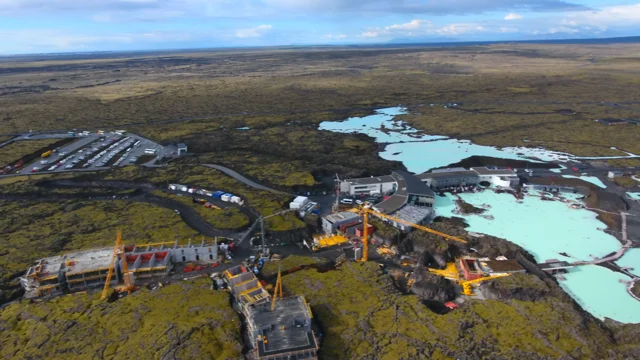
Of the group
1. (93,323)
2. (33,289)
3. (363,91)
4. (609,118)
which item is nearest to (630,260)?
(93,323)

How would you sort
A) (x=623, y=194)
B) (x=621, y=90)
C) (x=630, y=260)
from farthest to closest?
1. (x=621, y=90)
2. (x=623, y=194)
3. (x=630, y=260)

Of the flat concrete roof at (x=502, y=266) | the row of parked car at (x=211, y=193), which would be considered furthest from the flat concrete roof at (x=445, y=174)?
the row of parked car at (x=211, y=193)

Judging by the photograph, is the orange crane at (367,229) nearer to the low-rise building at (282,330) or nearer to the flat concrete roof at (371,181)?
the flat concrete roof at (371,181)

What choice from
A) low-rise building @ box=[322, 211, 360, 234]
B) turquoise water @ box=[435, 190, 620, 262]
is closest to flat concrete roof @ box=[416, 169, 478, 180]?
turquoise water @ box=[435, 190, 620, 262]

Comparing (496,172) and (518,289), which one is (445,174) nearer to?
(496,172)

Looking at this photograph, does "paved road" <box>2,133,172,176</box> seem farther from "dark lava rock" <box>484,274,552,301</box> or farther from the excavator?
"dark lava rock" <box>484,274,552,301</box>

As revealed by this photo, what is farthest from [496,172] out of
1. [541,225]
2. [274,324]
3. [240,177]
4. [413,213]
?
[274,324]

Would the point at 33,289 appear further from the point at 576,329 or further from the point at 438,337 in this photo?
the point at 576,329
